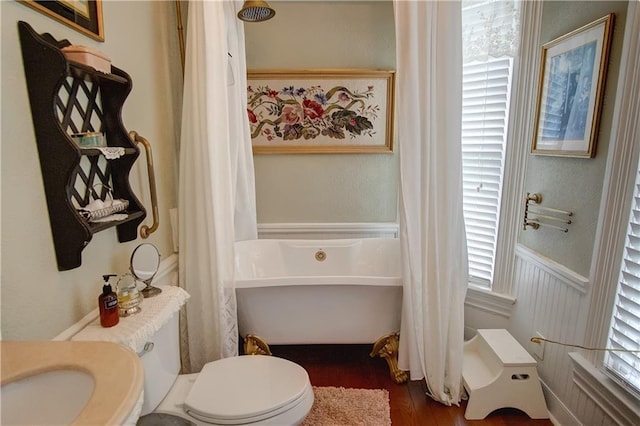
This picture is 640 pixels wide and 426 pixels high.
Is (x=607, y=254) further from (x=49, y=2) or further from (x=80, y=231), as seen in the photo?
(x=49, y=2)

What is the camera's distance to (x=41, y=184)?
0.96m

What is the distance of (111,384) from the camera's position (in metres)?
0.59

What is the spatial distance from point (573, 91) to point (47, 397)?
2183 millimetres

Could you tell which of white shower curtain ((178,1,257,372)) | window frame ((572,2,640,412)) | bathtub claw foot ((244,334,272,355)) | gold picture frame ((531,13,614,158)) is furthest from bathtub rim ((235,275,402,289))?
gold picture frame ((531,13,614,158))

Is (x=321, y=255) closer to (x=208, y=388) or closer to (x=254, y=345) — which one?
(x=254, y=345)

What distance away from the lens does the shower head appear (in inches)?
62.9

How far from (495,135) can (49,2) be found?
2.18 metres

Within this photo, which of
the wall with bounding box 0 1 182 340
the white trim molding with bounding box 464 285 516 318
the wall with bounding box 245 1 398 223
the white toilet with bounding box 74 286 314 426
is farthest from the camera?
the wall with bounding box 245 1 398 223

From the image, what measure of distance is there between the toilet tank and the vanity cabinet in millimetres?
405

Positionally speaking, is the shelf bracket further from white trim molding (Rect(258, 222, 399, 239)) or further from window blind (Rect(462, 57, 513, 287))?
window blind (Rect(462, 57, 513, 287))

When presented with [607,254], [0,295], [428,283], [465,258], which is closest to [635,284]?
[607,254]

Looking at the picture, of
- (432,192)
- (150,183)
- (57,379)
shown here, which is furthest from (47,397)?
(432,192)

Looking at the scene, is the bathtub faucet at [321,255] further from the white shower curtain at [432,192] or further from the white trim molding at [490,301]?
the white trim molding at [490,301]

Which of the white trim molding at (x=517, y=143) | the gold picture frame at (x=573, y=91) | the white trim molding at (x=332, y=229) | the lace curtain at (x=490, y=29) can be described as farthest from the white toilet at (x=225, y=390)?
the lace curtain at (x=490, y=29)
